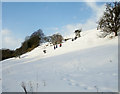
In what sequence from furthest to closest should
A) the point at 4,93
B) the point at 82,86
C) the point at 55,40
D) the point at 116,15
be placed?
the point at 55,40 < the point at 116,15 < the point at 4,93 < the point at 82,86

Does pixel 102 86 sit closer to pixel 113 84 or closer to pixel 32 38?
pixel 113 84

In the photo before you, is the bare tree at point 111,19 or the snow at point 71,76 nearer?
the snow at point 71,76

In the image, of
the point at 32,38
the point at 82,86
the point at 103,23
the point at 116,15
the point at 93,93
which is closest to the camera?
the point at 93,93

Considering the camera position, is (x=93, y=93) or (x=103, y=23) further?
(x=103, y=23)

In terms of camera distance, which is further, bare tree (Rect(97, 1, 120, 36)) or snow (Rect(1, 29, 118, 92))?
bare tree (Rect(97, 1, 120, 36))

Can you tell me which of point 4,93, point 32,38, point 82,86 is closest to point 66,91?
point 82,86

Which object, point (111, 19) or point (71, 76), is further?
point (111, 19)

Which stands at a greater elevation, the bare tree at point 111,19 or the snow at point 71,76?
the bare tree at point 111,19

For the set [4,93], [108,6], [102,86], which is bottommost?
[4,93]

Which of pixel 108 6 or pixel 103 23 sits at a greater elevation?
pixel 108 6

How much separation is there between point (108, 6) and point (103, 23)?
2.99 metres

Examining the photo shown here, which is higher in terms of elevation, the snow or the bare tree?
the bare tree

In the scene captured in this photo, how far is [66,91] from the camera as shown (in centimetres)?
348

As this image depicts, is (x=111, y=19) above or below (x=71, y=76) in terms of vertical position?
above
